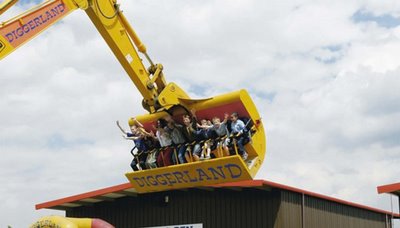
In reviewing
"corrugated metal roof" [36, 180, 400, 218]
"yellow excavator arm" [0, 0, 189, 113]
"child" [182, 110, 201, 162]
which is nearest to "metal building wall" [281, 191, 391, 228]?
"corrugated metal roof" [36, 180, 400, 218]

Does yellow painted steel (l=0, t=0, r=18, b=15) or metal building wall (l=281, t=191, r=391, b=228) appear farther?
metal building wall (l=281, t=191, r=391, b=228)

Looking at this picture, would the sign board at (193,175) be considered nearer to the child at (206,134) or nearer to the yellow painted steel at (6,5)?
the child at (206,134)

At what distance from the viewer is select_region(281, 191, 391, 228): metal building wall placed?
21.5m

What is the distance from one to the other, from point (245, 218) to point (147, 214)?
13.8 ft

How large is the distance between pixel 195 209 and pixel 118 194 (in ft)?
10.5

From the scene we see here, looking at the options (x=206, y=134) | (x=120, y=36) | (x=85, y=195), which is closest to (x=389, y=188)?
(x=206, y=134)

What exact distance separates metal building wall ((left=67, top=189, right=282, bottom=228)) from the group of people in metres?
4.66

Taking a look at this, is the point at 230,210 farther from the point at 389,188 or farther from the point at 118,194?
the point at 389,188

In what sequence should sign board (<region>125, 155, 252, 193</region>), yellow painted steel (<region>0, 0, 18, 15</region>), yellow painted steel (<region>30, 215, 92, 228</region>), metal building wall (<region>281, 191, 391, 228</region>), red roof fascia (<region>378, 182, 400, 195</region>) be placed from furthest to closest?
metal building wall (<region>281, 191, 391, 228</region>) < red roof fascia (<region>378, 182, 400, 195</region>) < yellow painted steel (<region>30, 215, 92, 228</region>) < sign board (<region>125, 155, 252, 193</region>) < yellow painted steel (<region>0, 0, 18, 15</region>)

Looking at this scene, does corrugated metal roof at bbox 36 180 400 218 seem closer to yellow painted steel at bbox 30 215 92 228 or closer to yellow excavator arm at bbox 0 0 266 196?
yellow excavator arm at bbox 0 0 266 196

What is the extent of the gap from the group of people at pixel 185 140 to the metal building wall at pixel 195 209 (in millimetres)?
4660

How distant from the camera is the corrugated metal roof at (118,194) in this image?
20.8 meters

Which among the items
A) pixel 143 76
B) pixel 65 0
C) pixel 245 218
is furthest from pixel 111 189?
pixel 65 0

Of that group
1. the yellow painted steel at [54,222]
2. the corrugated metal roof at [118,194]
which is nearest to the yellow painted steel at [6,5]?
the yellow painted steel at [54,222]
